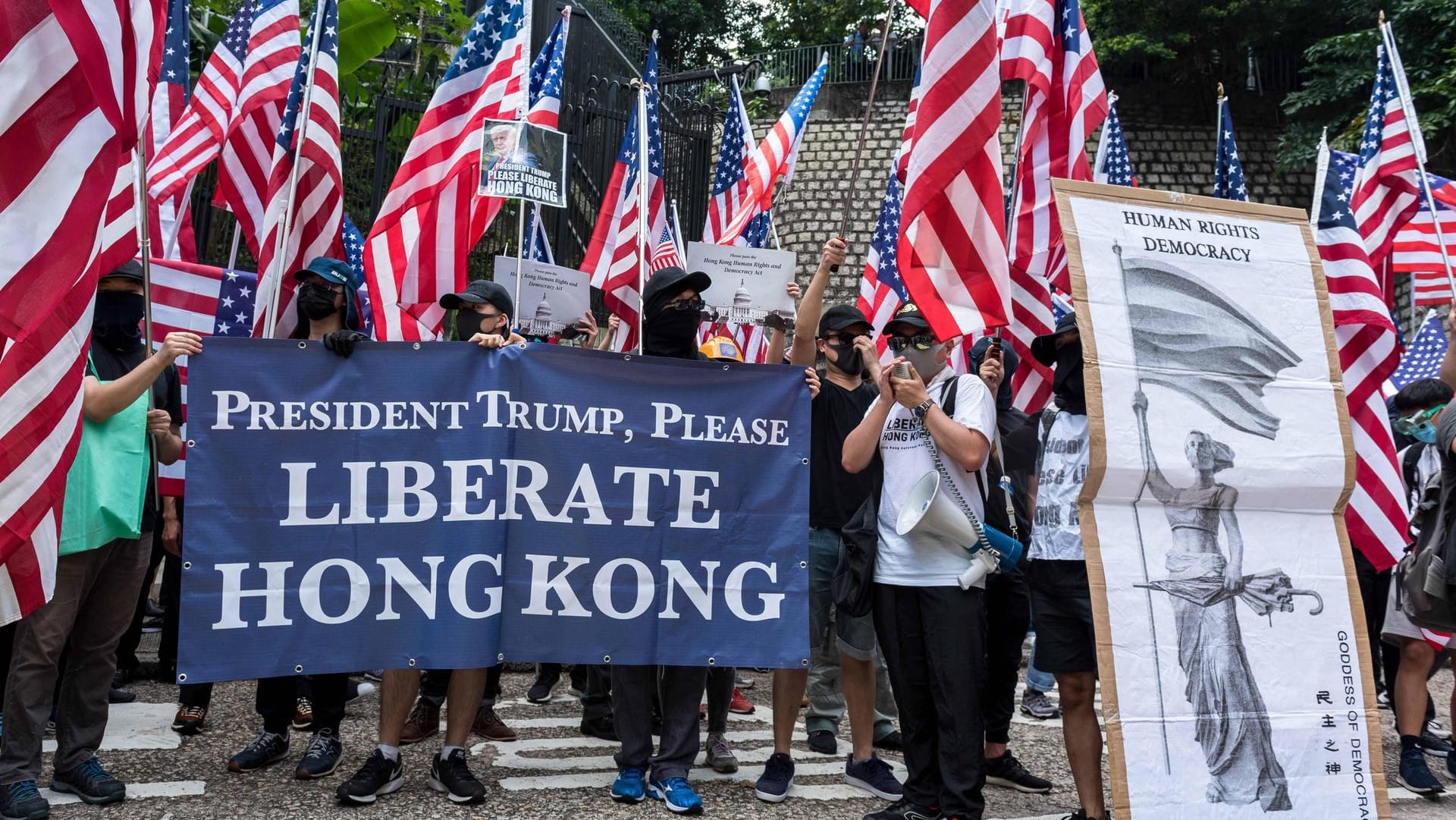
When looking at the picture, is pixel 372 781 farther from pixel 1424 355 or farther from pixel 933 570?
pixel 1424 355

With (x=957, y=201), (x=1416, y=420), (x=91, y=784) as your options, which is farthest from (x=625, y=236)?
(x=1416, y=420)

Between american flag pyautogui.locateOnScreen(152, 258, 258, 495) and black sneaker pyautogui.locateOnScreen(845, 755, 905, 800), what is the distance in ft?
13.8

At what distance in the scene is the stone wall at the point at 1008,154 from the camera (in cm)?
2848

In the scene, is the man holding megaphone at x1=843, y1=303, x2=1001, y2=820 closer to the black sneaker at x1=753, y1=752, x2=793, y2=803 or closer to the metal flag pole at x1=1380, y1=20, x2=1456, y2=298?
the black sneaker at x1=753, y1=752, x2=793, y2=803

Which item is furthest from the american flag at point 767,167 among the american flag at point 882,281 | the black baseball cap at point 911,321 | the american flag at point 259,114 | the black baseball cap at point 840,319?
the black baseball cap at point 911,321

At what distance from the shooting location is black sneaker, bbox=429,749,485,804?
16.8ft

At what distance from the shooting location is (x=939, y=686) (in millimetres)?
5000

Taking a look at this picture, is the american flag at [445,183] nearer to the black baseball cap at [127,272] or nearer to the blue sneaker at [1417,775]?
the black baseball cap at [127,272]

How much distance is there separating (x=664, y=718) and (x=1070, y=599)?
1801mm

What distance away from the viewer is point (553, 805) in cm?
516

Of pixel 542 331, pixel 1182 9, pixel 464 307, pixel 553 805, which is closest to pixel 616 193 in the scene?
pixel 542 331

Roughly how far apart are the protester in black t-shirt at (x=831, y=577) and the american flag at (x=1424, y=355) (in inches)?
257

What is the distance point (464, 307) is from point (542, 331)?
3.32 feet

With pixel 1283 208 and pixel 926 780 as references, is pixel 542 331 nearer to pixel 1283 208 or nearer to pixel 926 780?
pixel 926 780
